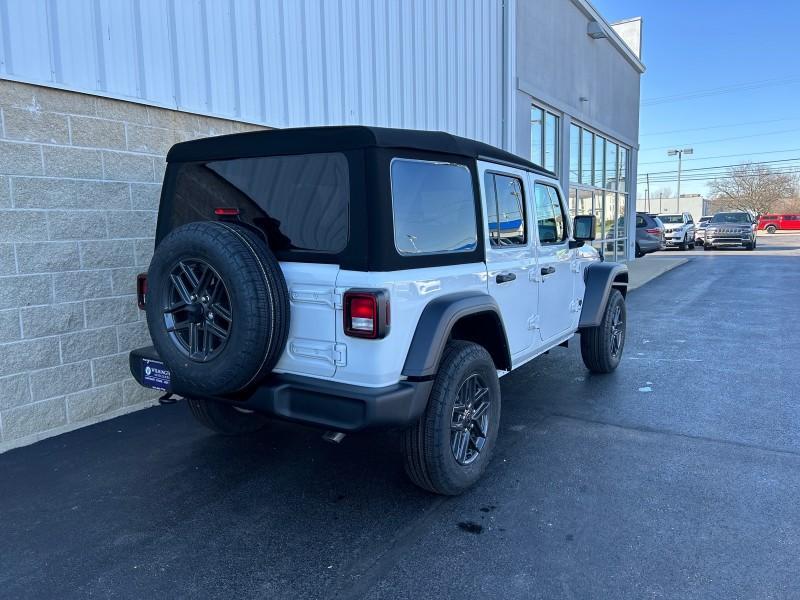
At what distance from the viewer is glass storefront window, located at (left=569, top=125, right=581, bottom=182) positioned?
1436 cm

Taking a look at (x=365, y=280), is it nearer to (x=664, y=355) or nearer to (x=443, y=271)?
(x=443, y=271)

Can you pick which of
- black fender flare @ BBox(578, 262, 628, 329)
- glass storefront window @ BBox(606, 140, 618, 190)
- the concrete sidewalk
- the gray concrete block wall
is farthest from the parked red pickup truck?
the gray concrete block wall

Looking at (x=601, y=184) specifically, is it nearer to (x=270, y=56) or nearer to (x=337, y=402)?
(x=270, y=56)

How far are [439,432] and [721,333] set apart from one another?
6467 millimetres

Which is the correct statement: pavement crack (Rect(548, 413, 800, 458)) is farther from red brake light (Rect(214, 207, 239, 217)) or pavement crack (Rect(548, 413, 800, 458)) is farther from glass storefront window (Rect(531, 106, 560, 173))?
glass storefront window (Rect(531, 106, 560, 173))

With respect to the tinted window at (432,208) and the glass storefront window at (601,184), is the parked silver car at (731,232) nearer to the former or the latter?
the glass storefront window at (601,184)

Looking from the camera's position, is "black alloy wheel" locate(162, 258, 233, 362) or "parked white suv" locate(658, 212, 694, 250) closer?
"black alloy wheel" locate(162, 258, 233, 362)

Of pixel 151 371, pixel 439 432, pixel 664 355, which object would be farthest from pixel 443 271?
pixel 664 355

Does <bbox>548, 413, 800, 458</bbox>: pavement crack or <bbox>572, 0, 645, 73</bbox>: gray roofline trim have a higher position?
<bbox>572, 0, 645, 73</bbox>: gray roofline trim

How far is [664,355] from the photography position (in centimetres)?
679

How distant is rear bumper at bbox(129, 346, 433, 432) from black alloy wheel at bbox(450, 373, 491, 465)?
440mm

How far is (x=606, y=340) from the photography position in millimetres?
5742

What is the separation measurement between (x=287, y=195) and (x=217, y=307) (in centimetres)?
72

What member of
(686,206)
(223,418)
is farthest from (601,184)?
(686,206)
